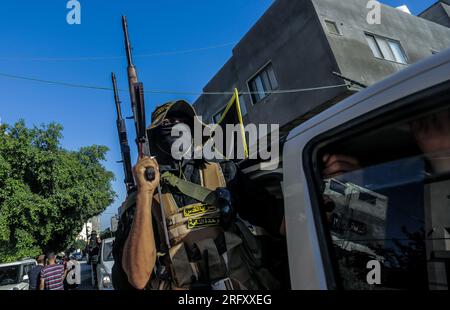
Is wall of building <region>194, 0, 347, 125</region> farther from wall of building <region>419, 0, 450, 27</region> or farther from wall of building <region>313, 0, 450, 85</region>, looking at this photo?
wall of building <region>419, 0, 450, 27</region>

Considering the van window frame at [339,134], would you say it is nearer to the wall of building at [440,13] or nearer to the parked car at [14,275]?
the parked car at [14,275]

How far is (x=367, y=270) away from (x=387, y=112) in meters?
0.61

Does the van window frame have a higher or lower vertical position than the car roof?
lower

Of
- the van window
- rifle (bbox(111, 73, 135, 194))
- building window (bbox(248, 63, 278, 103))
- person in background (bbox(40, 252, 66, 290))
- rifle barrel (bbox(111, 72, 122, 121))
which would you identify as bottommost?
the van window

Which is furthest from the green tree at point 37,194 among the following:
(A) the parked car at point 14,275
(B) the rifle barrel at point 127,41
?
(B) the rifle barrel at point 127,41

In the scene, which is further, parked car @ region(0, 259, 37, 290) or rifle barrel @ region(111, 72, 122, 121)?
parked car @ region(0, 259, 37, 290)

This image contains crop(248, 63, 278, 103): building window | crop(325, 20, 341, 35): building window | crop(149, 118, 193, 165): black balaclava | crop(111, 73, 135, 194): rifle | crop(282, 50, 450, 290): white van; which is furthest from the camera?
crop(248, 63, 278, 103): building window

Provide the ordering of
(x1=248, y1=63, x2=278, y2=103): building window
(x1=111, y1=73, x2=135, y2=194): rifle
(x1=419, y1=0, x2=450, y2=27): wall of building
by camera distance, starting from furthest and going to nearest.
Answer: (x1=419, y1=0, x2=450, y2=27): wall of building < (x1=248, y1=63, x2=278, y2=103): building window < (x1=111, y1=73, x2=135, y2=194): rifle

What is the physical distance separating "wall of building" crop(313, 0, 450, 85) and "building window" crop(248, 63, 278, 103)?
8.19ft

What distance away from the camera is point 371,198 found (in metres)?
1.20

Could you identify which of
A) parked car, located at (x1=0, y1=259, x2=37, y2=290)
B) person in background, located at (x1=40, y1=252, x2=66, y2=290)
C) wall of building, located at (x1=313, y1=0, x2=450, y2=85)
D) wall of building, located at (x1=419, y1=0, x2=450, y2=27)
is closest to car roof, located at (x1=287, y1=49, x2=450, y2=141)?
person in background, located at (x1=40, y1=252, x2=66, y2=290)

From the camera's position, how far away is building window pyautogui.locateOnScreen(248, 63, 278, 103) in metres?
10.6

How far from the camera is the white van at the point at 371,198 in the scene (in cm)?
101
